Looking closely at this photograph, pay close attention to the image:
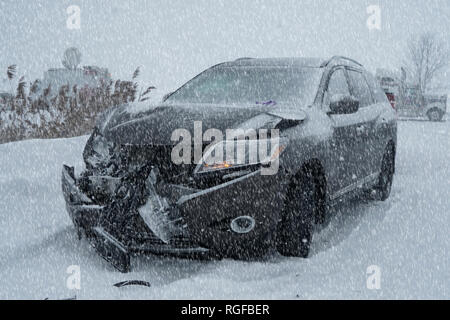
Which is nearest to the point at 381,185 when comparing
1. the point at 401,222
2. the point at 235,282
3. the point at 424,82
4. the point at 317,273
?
the point at 401,222

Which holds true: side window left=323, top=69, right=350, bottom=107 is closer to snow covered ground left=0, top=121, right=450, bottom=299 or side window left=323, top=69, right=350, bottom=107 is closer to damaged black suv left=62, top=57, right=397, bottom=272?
Answer: damaged black suv left=62, top=57, right=397, bottom=272

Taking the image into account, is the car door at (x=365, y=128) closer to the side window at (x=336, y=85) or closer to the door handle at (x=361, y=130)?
the door handle at (x=361, y=130)

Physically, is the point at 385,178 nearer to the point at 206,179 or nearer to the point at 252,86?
the point at 252,86

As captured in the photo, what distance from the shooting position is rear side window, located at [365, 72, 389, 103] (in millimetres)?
6799

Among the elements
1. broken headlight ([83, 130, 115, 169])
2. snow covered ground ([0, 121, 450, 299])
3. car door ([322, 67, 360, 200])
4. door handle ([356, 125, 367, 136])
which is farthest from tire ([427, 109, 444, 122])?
broken headlight ([83, 130, 115, 169])

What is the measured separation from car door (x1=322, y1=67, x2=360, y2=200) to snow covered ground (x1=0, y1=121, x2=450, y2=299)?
0.49 m

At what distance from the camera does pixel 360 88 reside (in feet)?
20.6

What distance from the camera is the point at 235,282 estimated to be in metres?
3.85

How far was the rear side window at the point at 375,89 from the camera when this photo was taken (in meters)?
6.80

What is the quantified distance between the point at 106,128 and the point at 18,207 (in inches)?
62.0

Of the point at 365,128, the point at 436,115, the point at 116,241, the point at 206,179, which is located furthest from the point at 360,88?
the point at 436,115

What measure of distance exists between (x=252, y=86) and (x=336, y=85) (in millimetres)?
864

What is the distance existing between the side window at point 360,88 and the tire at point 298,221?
80.6 inches

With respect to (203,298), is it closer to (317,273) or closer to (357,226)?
(317,273)
